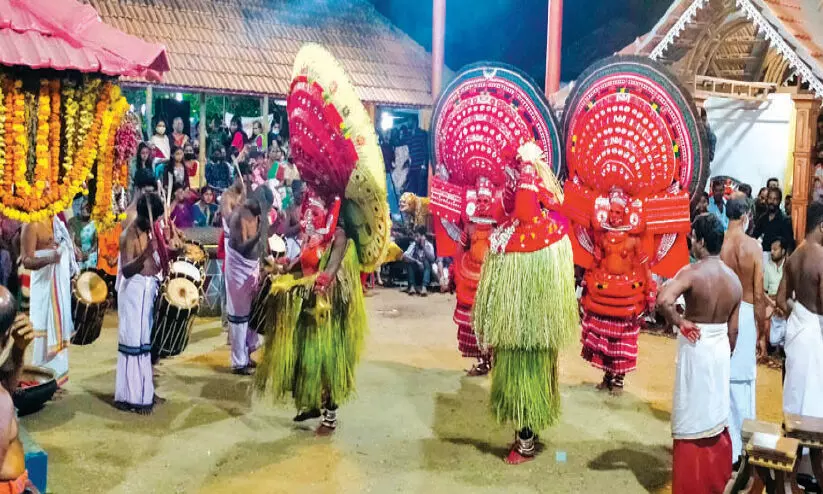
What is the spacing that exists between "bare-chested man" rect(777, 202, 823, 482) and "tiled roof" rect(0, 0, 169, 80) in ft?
13.5

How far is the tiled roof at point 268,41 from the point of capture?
1259 cm

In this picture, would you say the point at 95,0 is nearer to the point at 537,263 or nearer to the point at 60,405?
the point at 60,405

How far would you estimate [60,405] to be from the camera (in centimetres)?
640

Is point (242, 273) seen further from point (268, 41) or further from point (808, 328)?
point (268, 41)

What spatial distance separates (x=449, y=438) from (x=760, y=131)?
8370 mm

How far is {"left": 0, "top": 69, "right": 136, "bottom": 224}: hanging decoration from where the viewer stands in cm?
406

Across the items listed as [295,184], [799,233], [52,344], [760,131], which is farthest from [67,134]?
[760,131]

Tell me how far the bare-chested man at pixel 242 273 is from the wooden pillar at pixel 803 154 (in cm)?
643

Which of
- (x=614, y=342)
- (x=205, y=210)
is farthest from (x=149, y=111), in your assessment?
(x=614, y=342)

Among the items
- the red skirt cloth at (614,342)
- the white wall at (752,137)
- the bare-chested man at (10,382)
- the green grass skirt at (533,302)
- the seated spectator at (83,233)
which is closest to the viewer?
the bare-chested man at (10,382)

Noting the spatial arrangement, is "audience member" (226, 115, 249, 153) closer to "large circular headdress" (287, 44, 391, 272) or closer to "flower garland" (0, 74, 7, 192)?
"large circular headdress" (287, 44, 391, 272)

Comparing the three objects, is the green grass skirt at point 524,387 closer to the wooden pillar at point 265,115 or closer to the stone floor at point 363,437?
the stone floor at point 363,437

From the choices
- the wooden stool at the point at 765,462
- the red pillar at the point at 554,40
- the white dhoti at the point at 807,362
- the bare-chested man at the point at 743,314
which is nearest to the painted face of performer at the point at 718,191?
the red pillar at the point at 554,40

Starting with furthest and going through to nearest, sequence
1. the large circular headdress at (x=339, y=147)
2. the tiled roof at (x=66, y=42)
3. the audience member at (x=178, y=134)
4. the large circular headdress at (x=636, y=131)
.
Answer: the audience member at (x=178, y=134) → the large circular headdress at (x=636, y=131) → the large circular headdress at (x=339, y=147) → the tiled roof at (x=66, y=42)
